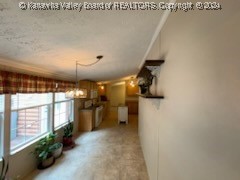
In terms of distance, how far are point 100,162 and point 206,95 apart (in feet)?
10.9

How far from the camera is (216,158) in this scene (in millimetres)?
768

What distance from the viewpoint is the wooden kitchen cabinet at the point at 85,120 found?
6.28 metres

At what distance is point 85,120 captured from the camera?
633 cm

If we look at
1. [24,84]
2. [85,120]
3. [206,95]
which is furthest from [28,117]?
[206,95]

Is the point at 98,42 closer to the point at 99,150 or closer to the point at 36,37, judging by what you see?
the point at 36,37

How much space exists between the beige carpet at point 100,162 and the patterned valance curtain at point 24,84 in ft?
5.72

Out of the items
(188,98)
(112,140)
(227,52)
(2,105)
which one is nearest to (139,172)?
(112,140)

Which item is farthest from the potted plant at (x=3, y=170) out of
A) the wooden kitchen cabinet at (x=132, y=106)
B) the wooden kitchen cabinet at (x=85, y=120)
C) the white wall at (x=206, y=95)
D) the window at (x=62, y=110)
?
the wooden kitchen cabinet at (x=132, y=106)

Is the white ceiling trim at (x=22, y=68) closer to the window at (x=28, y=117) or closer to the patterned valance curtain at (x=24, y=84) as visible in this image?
the patterned valance curtain at (x=24, y=84)

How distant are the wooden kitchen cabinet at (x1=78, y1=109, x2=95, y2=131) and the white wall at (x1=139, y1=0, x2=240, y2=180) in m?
5.12

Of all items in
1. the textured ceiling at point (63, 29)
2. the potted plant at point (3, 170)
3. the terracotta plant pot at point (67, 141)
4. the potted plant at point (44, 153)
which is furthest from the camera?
the terracotta plant pot at point (67, 141)

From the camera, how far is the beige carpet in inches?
118

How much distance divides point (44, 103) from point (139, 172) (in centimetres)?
282

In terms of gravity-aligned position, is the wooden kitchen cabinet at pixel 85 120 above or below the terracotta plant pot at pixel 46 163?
above
